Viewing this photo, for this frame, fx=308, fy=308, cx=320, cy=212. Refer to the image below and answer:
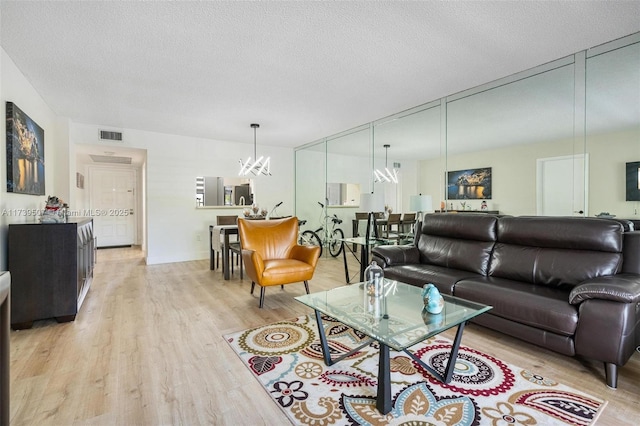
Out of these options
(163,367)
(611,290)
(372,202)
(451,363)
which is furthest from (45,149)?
(611,290)

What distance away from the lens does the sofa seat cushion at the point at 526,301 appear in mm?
1990

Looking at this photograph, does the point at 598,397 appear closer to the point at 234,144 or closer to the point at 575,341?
the point at 575,341

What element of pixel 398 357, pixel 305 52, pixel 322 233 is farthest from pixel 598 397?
pixel 322 233

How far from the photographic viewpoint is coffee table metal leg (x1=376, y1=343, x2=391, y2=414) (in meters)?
Result: 1.53

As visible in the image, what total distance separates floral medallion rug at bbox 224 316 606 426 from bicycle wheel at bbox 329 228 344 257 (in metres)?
3.82

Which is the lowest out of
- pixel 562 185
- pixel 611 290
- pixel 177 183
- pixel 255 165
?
pixel 611 290

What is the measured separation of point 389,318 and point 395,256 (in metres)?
1.58

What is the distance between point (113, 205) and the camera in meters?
7.90

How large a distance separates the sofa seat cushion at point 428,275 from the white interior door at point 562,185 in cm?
120

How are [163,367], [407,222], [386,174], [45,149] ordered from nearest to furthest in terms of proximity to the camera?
[163,367] → [45,149] → [407,222] → [386,174]

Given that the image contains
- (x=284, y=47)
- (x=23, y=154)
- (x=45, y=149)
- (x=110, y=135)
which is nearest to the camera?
(x=284, y=47)

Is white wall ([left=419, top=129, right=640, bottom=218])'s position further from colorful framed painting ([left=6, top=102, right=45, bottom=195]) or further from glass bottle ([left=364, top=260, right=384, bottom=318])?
Result: colorful framed painting ([left=6, top=102, right=45, bottom=195])

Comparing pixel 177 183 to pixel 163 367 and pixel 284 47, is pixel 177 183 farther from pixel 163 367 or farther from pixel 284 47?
pixel 163 367

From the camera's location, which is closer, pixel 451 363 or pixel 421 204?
pixel 451 363
